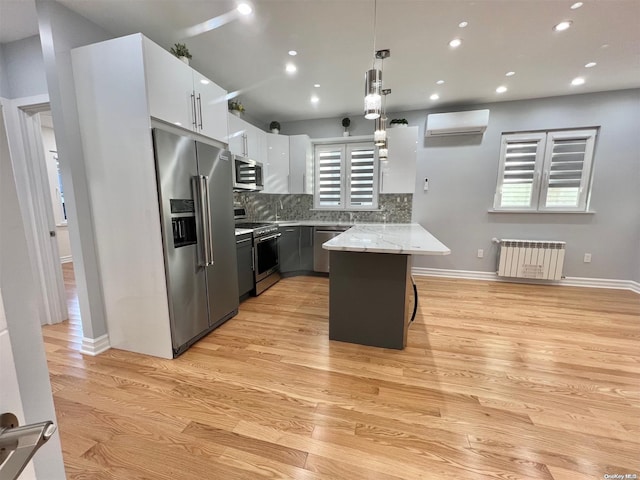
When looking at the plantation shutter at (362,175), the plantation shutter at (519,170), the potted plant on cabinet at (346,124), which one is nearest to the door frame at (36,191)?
the potted plant on cabinet at (346,124)

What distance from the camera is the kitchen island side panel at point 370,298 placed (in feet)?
7.04

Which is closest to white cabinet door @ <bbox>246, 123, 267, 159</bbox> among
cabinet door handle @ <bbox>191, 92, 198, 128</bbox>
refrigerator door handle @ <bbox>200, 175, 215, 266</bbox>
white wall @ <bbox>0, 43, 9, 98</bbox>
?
cabinet door handle @ <bbox>191, 92, 198, 128</bbox>

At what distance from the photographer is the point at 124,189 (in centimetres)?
195

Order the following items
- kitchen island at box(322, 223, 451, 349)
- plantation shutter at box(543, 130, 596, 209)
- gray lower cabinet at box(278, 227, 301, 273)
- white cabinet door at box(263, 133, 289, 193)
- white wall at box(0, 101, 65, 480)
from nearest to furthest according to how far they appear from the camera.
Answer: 1. white wall at box(0, 101, 65, 480)
2. kitchen island at box(322, 223, 451, 349)
3. plantation shutter at box(543, 130, 596, 209)
4. gray lower cabinet at box(278, 227, 301, 273)
5. white cabinet door at box(263, 133, 289, 193)

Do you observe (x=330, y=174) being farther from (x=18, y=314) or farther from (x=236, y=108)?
(x=18, y=314)

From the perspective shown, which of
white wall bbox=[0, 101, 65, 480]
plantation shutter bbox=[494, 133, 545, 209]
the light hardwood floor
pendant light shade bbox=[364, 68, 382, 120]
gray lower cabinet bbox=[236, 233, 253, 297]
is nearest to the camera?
white wall bbox=[0, 101, 65, 480]

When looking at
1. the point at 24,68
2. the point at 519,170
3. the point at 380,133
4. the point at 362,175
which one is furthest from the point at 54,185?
the point at 519,170

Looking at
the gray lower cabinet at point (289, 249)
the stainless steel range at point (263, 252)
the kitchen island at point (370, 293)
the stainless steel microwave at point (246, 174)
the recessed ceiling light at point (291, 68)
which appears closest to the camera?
the kitchen island at point (370, 293)

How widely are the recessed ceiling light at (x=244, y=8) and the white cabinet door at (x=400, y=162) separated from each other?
258 cm

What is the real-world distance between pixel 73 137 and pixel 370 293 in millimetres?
2570

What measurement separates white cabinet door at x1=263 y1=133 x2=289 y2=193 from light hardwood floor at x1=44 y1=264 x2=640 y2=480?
2393 mm

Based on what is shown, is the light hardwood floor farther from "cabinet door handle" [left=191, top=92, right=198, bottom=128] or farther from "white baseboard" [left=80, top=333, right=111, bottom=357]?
"cabinet door handle" [left=191, top=92, right=198, bottom=128]

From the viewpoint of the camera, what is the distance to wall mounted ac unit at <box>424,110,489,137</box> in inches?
146

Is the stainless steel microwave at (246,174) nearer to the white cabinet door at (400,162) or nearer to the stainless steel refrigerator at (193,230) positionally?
the stainless steel refrigerator at (193,230)
